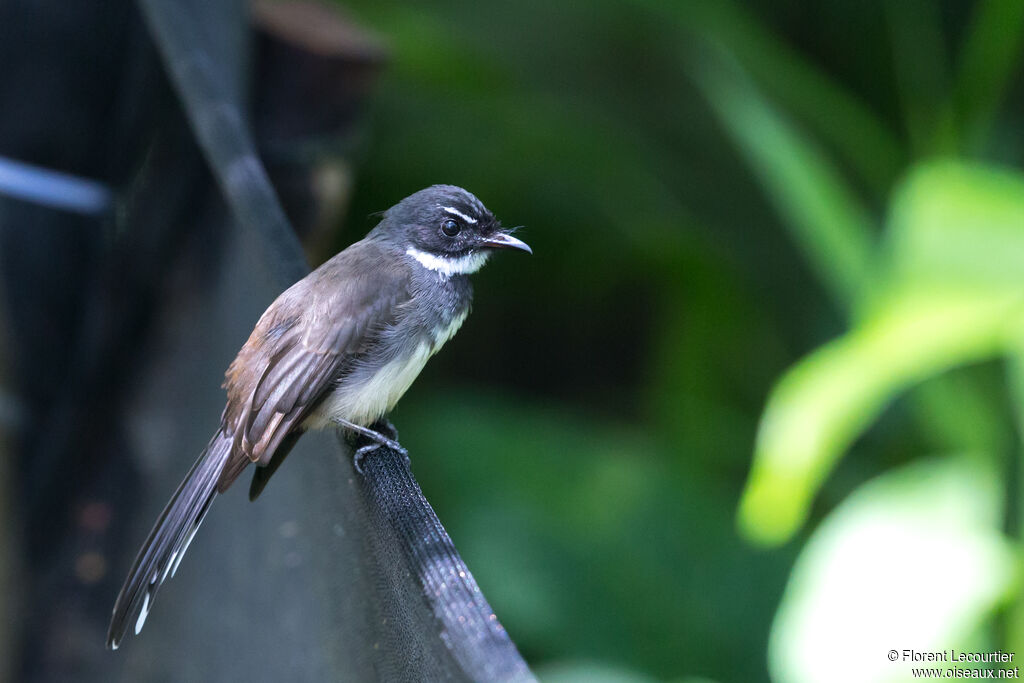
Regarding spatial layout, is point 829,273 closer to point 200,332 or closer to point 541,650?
point 541,650

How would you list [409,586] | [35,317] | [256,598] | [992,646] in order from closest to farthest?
1. [409,586]
2. [256,598]
3. [35,317]
4. [992,646]

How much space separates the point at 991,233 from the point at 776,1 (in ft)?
10.2

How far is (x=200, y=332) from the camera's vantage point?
324 centimetres

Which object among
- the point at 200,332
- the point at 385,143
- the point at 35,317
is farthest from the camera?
the point at 385,143

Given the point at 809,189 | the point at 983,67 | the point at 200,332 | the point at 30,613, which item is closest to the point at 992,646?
the point at 809,189

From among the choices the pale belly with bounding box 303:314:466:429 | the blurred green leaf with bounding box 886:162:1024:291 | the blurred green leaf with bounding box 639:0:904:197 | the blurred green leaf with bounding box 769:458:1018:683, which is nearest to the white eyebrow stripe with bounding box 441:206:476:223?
the pale belly with bounding box 303:314:466:429

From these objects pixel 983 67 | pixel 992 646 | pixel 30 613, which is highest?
pixel 983 67

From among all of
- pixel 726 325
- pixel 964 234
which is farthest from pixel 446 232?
pixel 726 325

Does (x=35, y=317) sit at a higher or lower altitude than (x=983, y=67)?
lower

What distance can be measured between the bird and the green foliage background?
4.08 ft

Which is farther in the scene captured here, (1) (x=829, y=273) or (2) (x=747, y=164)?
(2) (x=747, y=164)

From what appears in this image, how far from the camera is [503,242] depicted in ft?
11.4

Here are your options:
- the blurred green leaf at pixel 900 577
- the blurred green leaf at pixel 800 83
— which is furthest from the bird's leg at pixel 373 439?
the blurred green leaf at pixel 800 83

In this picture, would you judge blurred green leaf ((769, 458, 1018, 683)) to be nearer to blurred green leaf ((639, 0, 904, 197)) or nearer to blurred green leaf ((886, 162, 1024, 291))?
blurred green leaf ((886, 162, 1024, 291))
